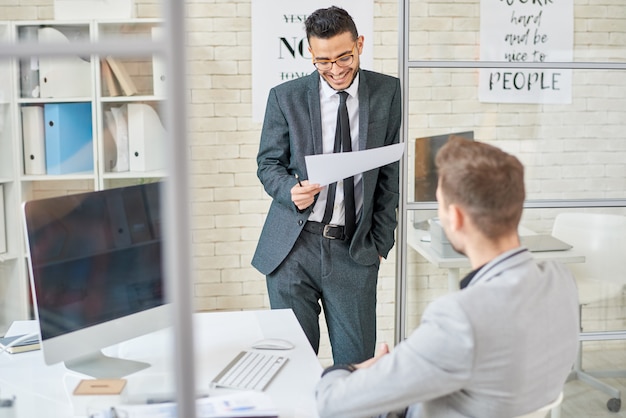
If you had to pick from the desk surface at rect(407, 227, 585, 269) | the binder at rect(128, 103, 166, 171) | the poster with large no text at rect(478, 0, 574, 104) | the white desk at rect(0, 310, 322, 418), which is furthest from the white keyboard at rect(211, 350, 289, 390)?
the binder at rect(128, 103, 166, 171)

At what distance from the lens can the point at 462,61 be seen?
2781mm

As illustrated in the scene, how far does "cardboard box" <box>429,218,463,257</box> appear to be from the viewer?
A: 9.27 feet

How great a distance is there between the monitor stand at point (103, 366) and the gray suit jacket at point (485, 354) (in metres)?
0.54

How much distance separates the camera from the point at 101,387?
1473 mm

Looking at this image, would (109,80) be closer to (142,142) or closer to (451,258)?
(142,142)

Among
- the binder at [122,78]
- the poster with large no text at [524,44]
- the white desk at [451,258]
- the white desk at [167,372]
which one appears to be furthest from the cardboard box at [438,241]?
the binder at [122,78]

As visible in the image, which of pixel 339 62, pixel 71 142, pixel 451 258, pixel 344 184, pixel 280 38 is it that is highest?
pixel 280 38

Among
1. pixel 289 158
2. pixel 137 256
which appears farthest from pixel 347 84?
pixel 137 256

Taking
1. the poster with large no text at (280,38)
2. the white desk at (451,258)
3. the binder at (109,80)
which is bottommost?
the white desk at (451,258)

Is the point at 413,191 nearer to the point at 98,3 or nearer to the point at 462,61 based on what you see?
the point at 462,61

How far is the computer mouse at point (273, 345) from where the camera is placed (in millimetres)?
1848

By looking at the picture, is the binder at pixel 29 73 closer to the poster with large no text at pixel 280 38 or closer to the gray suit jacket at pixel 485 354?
the poster with large no text at pixel 280 38

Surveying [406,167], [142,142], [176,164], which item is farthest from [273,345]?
[142,142]

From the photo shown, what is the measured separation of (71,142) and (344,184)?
179cm
